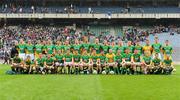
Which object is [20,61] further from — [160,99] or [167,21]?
[167,21]

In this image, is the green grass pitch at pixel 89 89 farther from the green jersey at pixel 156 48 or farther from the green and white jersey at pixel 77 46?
the green and white jersey at pixel 77 46

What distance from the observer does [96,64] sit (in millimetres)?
26375

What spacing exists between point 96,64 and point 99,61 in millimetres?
237

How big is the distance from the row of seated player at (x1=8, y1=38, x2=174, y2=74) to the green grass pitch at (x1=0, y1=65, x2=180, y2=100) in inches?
153

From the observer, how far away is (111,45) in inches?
1087

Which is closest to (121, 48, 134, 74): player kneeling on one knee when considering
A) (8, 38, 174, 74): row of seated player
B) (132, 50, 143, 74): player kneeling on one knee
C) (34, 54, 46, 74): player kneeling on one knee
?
(8, 38, 174, 74): row of seated player

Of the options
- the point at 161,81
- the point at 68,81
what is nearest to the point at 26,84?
the point at 68,81

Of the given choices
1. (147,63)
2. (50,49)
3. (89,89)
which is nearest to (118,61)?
(147,63)

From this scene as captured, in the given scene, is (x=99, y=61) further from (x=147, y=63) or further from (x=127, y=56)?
(x=147, y=63)

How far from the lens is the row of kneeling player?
26.2 meters

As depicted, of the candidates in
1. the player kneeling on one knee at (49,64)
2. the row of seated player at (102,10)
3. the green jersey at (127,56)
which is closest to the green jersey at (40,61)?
the player kneeling on one knee at (49,64)

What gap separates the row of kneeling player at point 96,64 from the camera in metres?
26.2

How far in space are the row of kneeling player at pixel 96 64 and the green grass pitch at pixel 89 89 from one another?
387 cm

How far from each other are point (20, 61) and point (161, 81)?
8.43 m
